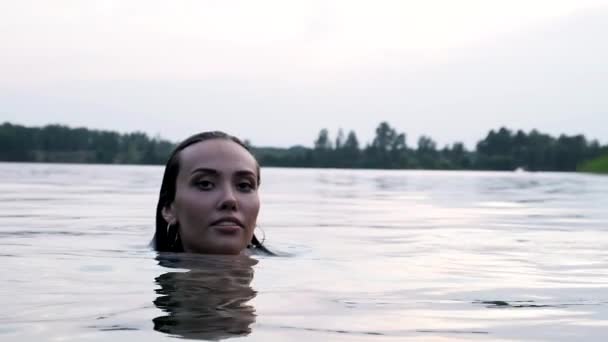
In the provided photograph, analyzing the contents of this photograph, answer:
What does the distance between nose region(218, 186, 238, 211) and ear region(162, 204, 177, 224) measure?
18.7 inches

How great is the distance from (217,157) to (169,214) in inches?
22.4

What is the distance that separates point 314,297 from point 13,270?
6.15ft

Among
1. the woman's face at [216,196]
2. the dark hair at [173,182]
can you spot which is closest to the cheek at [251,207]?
the woman's face at [216,196]

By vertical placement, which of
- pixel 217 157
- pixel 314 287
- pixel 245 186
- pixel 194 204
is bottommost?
pixel 314 287

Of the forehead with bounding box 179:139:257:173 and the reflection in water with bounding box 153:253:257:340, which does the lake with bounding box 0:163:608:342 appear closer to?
the reflection in water with bounding box 153:253:257:340

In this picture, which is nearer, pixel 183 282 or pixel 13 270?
pixel 183 282

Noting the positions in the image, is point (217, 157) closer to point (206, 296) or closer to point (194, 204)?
point (194, 204)

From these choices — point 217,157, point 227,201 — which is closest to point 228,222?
point 227,201

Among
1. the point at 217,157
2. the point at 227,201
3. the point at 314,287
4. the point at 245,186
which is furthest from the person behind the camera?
the point at 245,186

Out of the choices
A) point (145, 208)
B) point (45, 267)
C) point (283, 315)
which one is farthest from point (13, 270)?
point (145, 208)

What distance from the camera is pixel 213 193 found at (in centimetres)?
503

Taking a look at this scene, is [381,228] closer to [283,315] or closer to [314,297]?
[314,297]

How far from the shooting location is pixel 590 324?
10.5 ft

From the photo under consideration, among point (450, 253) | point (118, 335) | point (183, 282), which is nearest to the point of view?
point (118, 335)
